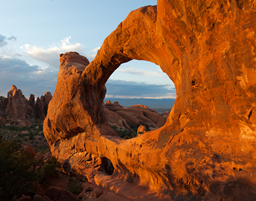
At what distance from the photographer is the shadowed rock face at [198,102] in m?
3.22

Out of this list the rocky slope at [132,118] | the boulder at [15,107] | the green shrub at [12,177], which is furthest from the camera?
the boulder at [15,107]

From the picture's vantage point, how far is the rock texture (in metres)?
31.3

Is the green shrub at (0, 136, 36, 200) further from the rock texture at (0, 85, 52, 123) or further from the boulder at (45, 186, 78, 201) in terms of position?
the rock texture at (0, 85, 52, 123)

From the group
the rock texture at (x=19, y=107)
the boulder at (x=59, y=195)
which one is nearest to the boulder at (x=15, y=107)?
the rock texture at (x=19, y=107)

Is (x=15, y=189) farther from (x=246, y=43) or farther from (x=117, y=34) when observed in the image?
(x=246, y=43)

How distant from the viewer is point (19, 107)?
104 feet

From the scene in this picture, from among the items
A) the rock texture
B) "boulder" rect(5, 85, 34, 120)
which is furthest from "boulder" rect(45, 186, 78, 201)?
"boulder" rect(5, 85, 34, 120)

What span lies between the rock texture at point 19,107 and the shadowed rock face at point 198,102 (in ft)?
103

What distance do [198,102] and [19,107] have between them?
3601cm

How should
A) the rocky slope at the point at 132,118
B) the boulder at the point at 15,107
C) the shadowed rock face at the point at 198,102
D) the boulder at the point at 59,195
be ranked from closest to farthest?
1. the shadowed rock face at the point at 198,102
2. the boulder at the point at 59,195
3. the rocky slope at the point at 132,118
4. the boulder at the point at 15,107

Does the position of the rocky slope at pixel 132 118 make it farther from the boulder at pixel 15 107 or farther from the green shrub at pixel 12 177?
the green shrub at pixel 12 177

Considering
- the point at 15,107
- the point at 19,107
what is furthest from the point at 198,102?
the point at 15,107

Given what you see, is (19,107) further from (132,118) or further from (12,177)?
(12,177)

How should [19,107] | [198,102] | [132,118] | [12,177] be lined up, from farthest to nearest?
[19,107]
[132,118]
[12,177]
[198,102]
